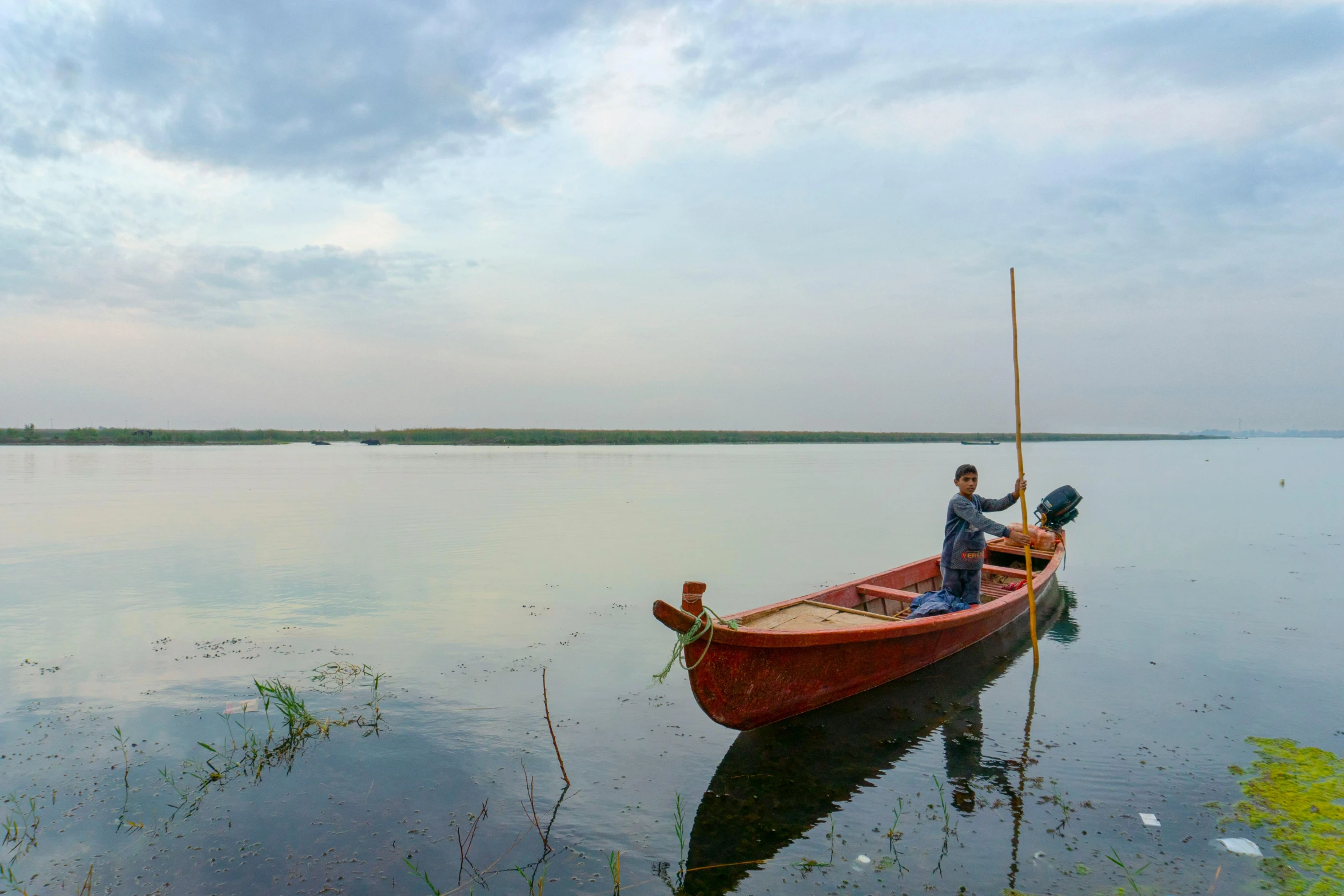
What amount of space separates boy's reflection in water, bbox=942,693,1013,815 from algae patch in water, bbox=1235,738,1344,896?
5.51 feet

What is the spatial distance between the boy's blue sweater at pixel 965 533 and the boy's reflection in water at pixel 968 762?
72.7 inches

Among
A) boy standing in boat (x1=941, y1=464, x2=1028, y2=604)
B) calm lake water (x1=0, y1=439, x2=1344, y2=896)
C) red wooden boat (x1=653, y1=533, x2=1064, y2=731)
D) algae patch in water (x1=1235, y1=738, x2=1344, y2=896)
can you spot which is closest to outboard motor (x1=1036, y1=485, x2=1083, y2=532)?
calm lake water (x1=0, y1=439, x2=1344, y2=896)

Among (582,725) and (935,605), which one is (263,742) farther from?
(935,605)

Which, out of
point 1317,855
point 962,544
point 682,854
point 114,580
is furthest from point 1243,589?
point 114,580

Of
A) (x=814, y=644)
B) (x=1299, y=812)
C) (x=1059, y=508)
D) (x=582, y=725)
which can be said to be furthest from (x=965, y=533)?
(x=1059, y=508)

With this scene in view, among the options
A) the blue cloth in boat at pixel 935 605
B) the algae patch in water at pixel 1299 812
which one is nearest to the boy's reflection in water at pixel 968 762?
the blue cloth in boat at pixel 935 605

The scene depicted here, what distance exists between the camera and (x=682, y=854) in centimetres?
498

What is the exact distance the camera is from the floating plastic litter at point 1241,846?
4.94 m

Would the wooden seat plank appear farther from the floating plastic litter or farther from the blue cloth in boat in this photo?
the floating plastic litter

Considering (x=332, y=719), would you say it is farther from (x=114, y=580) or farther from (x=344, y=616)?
(x=114, y=580)

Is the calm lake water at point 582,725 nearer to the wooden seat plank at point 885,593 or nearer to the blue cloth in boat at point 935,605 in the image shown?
the blue cloth in boat at point 935,605

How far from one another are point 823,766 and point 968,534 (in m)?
3.81

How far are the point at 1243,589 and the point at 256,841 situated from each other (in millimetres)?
16331

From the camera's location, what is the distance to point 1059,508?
47.5 ft
